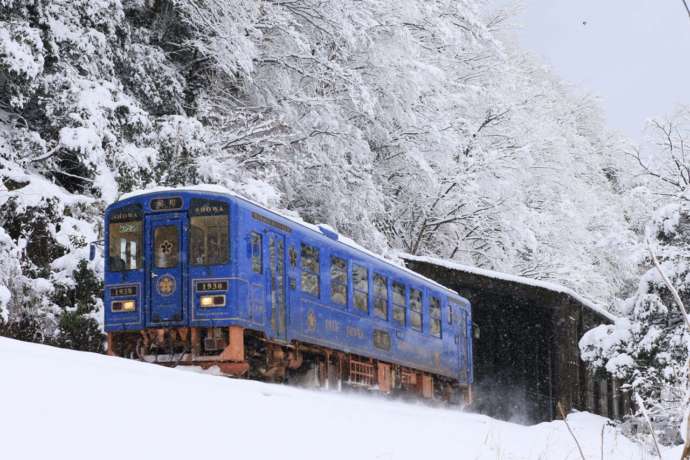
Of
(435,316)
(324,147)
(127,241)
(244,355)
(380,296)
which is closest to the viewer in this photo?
(244,355)

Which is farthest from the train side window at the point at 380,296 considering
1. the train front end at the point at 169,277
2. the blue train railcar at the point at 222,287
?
the train front end at the point at 169,277

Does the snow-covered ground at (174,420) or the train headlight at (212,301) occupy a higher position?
the train headlight at (212,301)

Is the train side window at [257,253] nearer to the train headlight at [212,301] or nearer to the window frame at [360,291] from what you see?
the train headlight at [212,301]

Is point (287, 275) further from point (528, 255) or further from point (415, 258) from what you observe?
point (528, 255)

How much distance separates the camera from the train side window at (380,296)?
1752 cm

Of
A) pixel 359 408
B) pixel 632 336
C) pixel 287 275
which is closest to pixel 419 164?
pixel 632 336

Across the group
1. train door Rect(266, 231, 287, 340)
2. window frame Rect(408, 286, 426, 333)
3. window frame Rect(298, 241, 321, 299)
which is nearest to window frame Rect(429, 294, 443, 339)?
window frame Rect(408, 286, 426, 333)

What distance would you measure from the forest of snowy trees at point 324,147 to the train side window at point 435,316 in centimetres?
315

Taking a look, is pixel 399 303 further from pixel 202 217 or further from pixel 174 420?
pixel 174 420

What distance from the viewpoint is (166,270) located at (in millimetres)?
13516

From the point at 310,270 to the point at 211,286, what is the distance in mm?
2193

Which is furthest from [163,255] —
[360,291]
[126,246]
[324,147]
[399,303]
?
[324,147]

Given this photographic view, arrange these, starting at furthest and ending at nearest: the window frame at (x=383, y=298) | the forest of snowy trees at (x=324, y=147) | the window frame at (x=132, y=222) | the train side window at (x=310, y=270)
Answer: the window frame at (x=383, y=298) → the forest of snowy trees at (x=324, y=147) → the train side window at (x=310, y=270) → the window frame at (x=132, y=222)

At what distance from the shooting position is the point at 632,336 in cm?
1689
